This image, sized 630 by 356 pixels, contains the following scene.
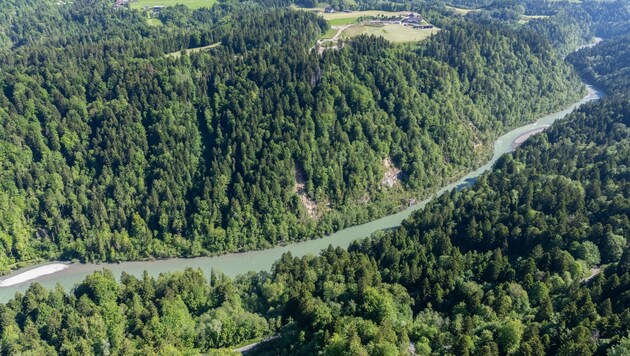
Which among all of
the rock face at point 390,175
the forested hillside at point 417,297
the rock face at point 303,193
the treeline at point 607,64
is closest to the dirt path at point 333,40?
the rock face at point 390,175

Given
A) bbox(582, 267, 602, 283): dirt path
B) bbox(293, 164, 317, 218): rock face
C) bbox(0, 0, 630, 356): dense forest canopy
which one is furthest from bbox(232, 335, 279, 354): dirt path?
bbox(582, 267, 602, 283): dirt path

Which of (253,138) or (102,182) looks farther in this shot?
(253,138)

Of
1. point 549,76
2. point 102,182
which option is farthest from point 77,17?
point 549,76

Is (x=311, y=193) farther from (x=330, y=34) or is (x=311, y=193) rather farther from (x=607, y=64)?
(x=607, y=64)

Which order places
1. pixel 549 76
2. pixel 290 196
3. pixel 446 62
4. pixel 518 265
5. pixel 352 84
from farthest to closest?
pixel 549 76 < pixel 446 62 < pixel 352 84 < pixel 290 196 < pixel 518 265

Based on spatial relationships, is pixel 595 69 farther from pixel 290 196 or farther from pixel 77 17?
pixel 77 17

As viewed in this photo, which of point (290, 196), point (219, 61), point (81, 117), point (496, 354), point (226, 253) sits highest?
point (219, 61)

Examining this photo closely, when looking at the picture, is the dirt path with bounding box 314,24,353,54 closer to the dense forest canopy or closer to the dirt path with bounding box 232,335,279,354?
the dense forest canopy
